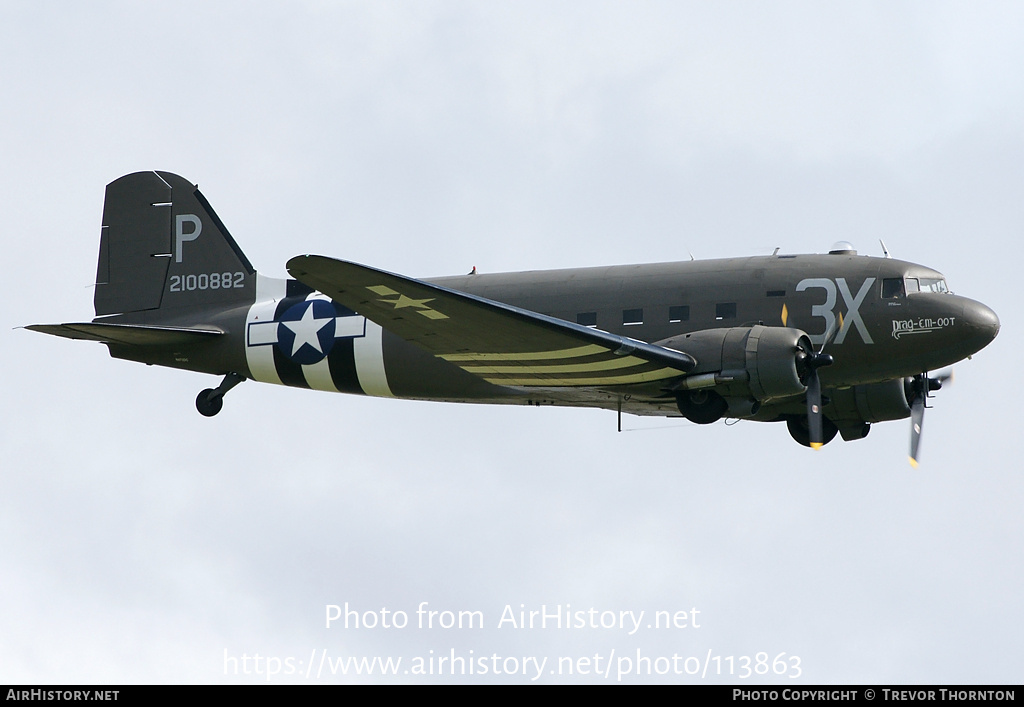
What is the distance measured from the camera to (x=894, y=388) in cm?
2362

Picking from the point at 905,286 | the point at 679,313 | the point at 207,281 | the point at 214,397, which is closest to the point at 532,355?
the point at 679,313

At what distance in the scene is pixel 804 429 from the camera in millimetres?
23938

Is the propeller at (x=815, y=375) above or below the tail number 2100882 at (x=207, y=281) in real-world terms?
below

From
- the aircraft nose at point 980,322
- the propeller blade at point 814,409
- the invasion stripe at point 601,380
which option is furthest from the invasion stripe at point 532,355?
the aircraft nose at point 980,322

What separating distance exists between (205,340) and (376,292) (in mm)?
6335

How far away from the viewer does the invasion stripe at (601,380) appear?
20.3 meters

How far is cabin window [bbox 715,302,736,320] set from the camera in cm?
2103

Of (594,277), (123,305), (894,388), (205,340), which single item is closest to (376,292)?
(594,277)

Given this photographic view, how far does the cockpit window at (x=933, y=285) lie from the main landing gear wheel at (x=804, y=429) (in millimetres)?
3727

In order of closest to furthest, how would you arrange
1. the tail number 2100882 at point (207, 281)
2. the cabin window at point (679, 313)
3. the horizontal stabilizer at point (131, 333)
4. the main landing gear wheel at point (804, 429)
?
the cabin window at point (679, 313)
the horizontal stabilizer at point (131, 333)
the main landing gear wheel at point (804, 429)
the tail number 2100882 at point (207, 281)

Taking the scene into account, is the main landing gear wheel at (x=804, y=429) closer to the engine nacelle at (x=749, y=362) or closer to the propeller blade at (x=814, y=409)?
the propeller blade at (x=814, y=409)

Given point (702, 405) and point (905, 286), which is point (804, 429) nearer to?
point (905, 286)

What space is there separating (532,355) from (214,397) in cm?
669
